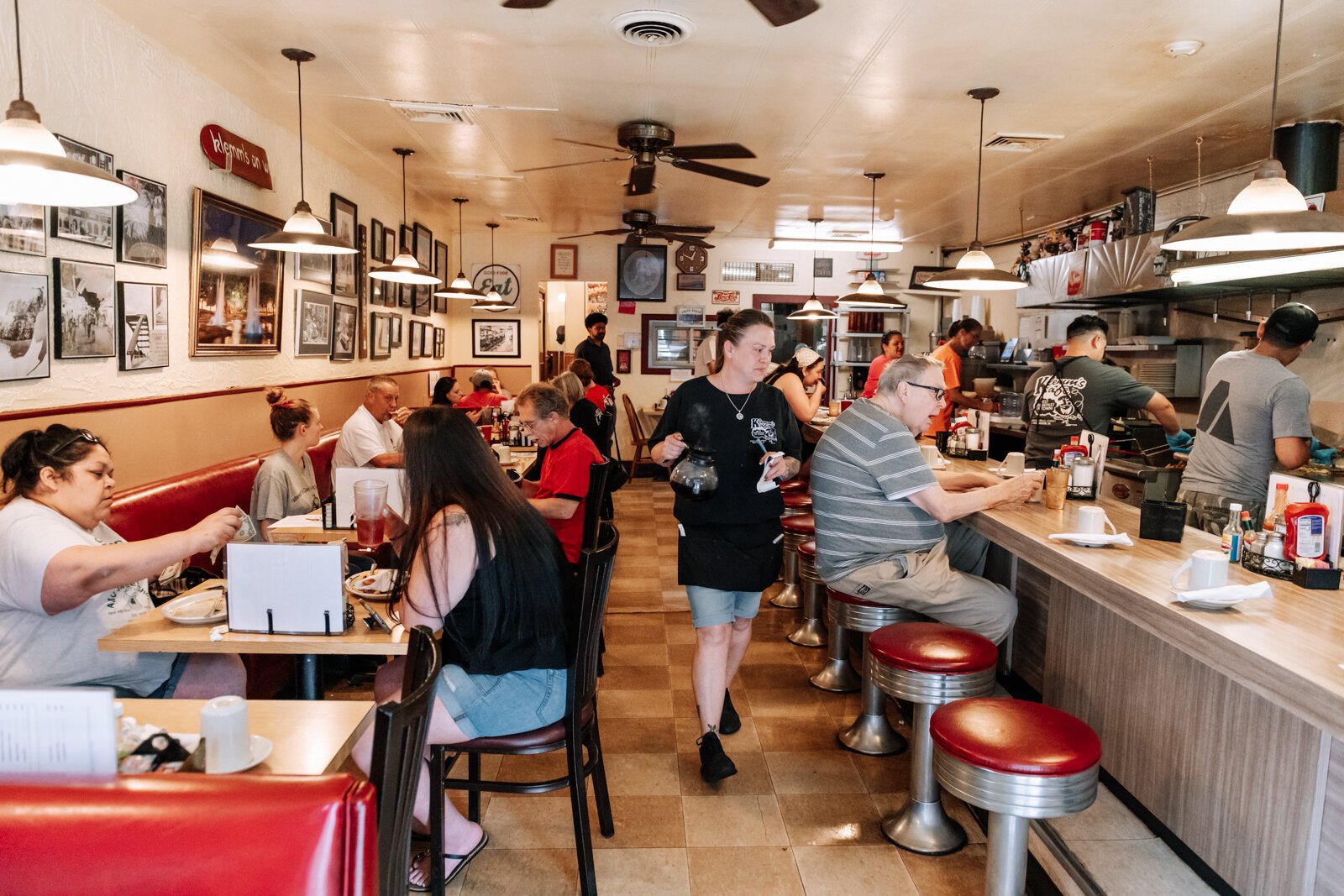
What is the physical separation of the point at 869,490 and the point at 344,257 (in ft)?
17.2

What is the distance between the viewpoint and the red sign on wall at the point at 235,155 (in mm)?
4852

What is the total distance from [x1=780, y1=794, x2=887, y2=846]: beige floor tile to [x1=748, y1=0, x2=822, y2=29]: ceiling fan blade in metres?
2.83

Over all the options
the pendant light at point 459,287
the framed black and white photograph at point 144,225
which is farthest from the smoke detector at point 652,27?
the pendant light at point 459,287

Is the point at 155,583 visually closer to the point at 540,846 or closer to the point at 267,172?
the point at 540,846

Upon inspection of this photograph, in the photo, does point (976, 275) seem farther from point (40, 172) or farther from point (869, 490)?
point (40, 172)

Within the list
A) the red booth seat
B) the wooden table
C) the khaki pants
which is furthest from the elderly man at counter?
the red booth seat

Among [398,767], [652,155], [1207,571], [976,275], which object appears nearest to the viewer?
[398,767]

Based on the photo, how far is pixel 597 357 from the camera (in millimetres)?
9523

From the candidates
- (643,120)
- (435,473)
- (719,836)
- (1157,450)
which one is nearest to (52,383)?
(435,473)

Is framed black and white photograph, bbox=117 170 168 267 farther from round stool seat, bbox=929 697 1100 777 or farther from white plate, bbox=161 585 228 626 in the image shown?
round stool seat, bbox=929 697 1100 777

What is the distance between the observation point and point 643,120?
561 cm

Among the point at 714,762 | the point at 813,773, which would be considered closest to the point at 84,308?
the point at 714,762

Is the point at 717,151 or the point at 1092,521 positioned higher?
the point at 717,151

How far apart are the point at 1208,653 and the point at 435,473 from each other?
6.54 feet
